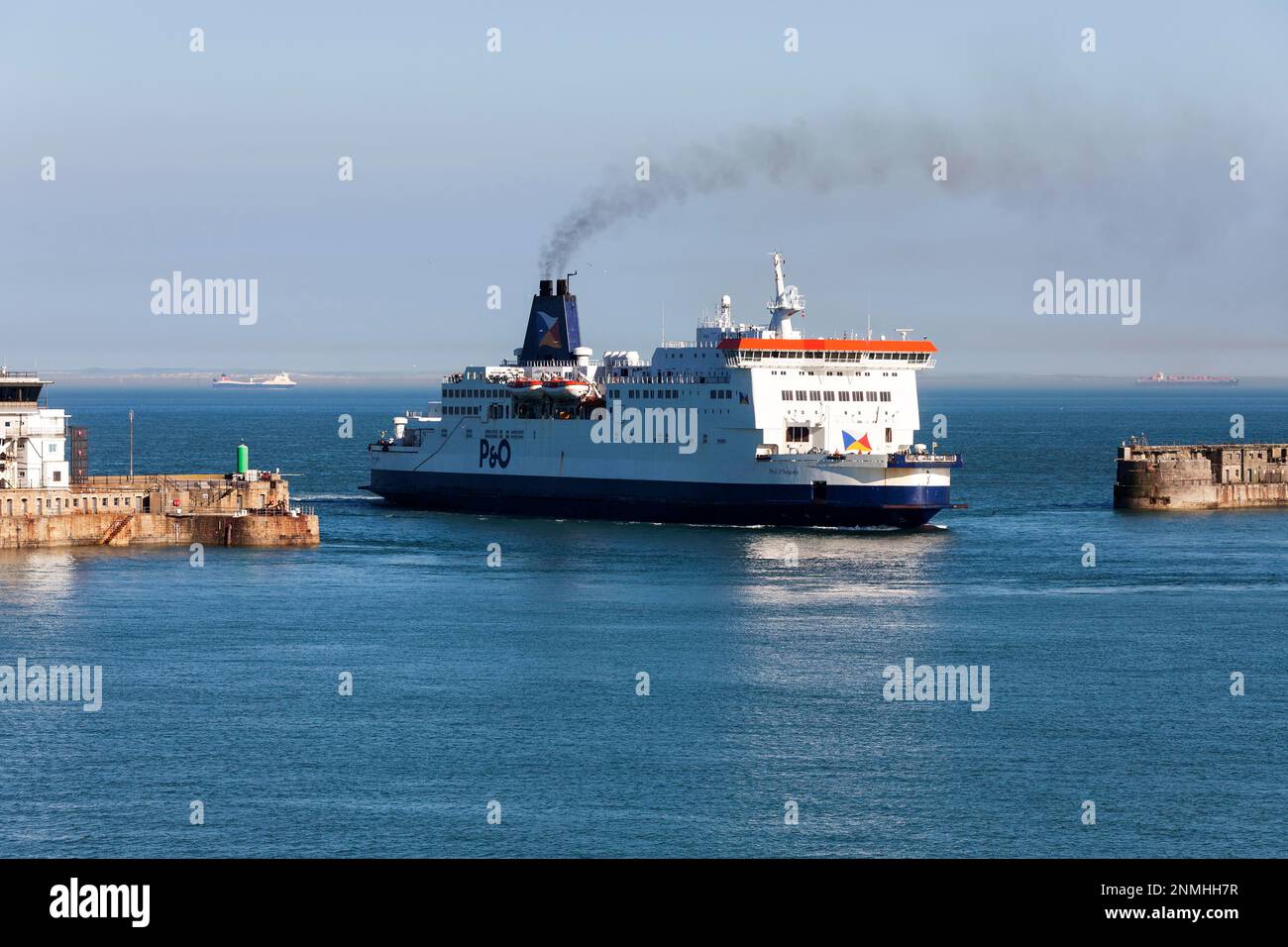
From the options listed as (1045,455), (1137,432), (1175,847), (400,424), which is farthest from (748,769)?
(1137,432)

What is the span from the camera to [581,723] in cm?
3866

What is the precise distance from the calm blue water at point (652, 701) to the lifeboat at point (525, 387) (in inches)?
562

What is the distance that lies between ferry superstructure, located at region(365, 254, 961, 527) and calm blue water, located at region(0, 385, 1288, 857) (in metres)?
2.52

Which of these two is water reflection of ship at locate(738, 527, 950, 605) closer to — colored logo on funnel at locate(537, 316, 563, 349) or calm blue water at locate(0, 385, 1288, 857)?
calm blue water at locate(0, 385, 1288, 857)

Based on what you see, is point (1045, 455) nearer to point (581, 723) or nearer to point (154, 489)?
point (154, 489)

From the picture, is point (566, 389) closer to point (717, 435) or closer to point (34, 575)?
point (717, 435)

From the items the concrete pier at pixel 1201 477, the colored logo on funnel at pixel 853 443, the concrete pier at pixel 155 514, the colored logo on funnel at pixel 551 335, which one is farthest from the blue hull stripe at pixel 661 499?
the concrete pier at pixel 1201 477

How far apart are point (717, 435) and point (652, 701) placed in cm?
3674

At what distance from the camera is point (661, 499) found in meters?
79.5

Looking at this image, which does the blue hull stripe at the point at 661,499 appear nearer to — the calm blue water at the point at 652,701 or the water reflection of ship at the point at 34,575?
the calm blue water at the point at 652,701

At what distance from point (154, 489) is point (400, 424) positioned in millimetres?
25400

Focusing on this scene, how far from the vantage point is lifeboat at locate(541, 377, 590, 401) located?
84.7m

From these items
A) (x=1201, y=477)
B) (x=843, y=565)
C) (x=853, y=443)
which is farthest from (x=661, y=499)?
(x=1201, y=477)
